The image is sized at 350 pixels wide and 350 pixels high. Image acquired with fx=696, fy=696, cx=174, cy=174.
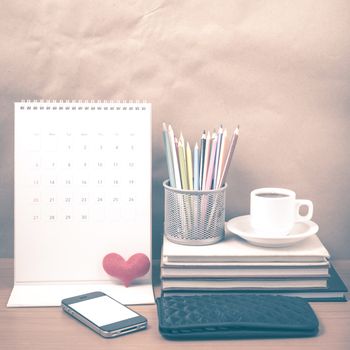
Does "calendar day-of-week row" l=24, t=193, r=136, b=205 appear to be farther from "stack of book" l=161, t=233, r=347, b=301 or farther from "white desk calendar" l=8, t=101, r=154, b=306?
"stack of book" l=161, t=233, r=347, b=301

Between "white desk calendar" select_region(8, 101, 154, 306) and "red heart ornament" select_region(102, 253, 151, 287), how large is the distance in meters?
0.01

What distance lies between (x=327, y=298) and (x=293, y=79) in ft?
1.12

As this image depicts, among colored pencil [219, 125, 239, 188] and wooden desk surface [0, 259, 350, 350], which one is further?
colored pencil [219, 125, 239, 188]

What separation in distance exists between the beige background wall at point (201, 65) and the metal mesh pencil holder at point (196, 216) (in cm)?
12

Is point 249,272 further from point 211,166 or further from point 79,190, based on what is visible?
point 79,190

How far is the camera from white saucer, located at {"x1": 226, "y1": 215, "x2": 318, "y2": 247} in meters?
0.96

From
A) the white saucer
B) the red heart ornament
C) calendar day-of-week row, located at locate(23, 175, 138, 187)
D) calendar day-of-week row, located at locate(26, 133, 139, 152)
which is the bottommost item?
the red heart ornament

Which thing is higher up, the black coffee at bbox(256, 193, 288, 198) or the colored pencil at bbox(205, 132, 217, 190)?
the colored pencil at bbox(205, 132, 217, 190)

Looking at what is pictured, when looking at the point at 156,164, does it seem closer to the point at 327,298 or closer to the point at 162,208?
the point at 162,208

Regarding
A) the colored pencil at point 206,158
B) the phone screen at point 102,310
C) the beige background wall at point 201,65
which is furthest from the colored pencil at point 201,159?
the phone screen at point 102,310

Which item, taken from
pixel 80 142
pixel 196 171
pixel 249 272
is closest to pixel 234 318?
pixel 249 272

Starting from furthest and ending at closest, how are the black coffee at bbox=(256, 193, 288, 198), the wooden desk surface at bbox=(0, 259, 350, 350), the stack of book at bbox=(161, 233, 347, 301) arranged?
1. the black coffee at bbox=(256, 193, 288, 198)
2. the stack of book at bbox=(161, 233, 347, 301)
3. the wooden desk surface at bbox=(0, 259, 350, 350)

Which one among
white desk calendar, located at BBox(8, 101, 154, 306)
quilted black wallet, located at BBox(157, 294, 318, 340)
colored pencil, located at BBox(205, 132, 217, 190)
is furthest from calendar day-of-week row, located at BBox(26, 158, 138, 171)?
quilted black wallet, located at BBox(157, 294, 318, 340)

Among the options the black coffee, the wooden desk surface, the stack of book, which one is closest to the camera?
the wooden desk surface
